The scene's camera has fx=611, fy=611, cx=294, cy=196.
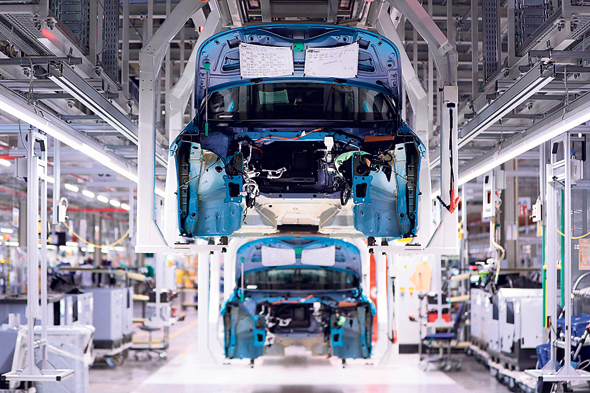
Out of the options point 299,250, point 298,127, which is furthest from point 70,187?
point 298,127

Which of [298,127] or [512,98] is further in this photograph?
[512,98]

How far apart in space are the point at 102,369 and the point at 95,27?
5.98 meters

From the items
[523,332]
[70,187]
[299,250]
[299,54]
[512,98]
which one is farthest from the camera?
[70,187]

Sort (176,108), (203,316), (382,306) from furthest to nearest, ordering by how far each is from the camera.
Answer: (382,306)
(203,316)
(176,108)

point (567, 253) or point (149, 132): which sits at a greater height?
point (149, 132)

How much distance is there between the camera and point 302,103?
14.5ft

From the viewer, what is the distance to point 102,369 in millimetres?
9367

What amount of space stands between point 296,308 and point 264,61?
3688 mm

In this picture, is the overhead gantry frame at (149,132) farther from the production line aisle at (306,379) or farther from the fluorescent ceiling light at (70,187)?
the fluorescent ceiling light at (70,187)

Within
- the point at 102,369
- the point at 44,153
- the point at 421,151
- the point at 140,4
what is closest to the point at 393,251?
the point at 421,151

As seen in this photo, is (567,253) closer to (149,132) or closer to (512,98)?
(512,98)

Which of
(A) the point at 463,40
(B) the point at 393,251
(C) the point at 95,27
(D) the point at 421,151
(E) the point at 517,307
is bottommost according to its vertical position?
(E) the point at 517,307

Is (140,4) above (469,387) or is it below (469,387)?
above

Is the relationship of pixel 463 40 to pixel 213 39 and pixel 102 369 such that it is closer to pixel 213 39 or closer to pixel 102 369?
pixel 213 39
